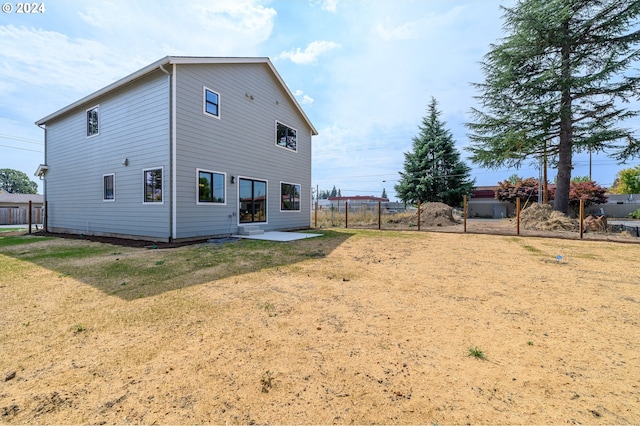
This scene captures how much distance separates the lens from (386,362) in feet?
6.81

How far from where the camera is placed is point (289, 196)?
12773 mm

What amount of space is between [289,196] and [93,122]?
8.25 m

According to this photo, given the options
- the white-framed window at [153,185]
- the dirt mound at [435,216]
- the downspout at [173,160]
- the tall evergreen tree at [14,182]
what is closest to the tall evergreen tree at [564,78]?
the dirt mound at [435,216]

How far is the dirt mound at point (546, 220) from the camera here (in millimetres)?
12156

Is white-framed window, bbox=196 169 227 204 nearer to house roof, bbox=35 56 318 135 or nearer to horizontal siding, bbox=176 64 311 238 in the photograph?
horizontal siding, bbox=176 64 311 238

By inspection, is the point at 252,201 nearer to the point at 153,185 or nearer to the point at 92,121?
the point at 153,185

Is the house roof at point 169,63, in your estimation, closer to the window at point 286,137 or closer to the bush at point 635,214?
the window at point 286,137

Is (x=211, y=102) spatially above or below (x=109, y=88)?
below

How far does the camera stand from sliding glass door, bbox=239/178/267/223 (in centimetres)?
1032

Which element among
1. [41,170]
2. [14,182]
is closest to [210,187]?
[41,170]

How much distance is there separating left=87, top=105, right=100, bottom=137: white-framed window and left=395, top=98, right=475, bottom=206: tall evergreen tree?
21.3 metres

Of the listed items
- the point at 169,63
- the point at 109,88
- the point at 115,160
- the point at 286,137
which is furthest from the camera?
the point at 286,137

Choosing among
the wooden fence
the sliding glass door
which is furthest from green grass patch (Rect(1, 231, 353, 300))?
the wooden fence

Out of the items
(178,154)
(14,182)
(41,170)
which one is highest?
(14,182)
